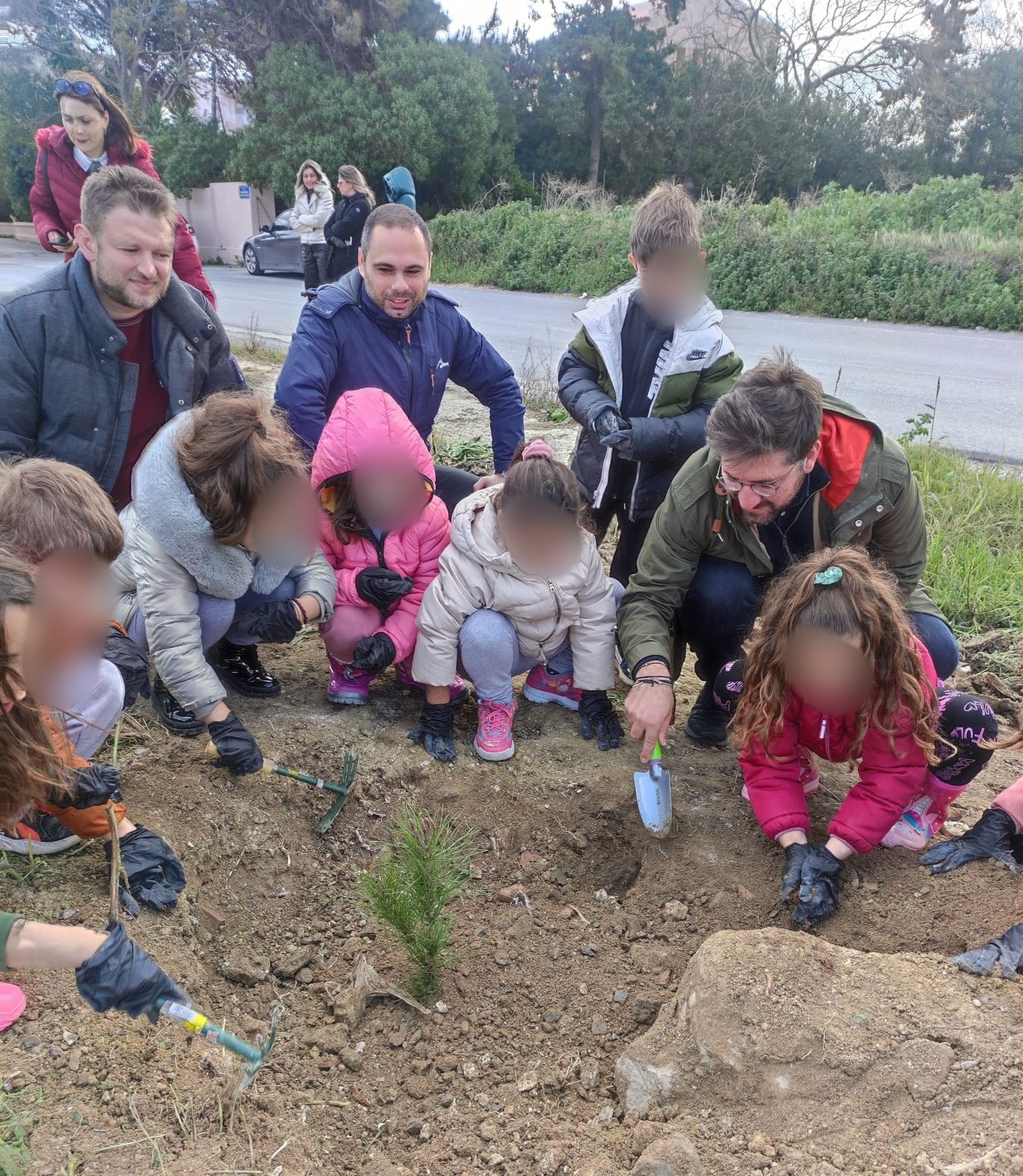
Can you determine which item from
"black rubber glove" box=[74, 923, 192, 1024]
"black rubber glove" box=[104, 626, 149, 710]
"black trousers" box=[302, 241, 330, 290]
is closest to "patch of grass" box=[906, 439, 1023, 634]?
"black rubber glove" box=[104, 626, 149, 710]

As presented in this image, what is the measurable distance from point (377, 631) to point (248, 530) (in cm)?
60

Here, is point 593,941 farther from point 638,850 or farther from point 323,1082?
point 323,1082

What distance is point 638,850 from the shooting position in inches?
106

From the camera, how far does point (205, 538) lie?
2.61 metres

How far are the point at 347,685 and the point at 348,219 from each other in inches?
248

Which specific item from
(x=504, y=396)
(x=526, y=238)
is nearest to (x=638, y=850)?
(x=504, y=396)

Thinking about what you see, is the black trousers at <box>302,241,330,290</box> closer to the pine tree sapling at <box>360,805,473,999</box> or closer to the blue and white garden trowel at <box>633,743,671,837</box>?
the blue and white garden trowel at <box>633,743,671,837</box>

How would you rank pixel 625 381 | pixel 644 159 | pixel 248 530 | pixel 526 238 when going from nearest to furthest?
pixel 248 530 → pixel 625 381 → pixel 526 238 → pixel 644 159

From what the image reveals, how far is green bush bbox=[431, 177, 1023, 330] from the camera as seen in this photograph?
12117 millimetres

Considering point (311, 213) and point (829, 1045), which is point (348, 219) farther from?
point (829, 1045)

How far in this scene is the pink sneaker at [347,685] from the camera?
3.14 m

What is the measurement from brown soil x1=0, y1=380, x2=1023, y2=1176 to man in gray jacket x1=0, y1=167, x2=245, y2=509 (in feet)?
3.05

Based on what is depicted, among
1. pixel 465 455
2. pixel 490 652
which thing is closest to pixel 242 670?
pixel 490 652

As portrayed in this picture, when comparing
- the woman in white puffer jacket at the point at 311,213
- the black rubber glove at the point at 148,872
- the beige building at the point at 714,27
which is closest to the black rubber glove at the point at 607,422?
the black rubber glove at the point at 148,872
